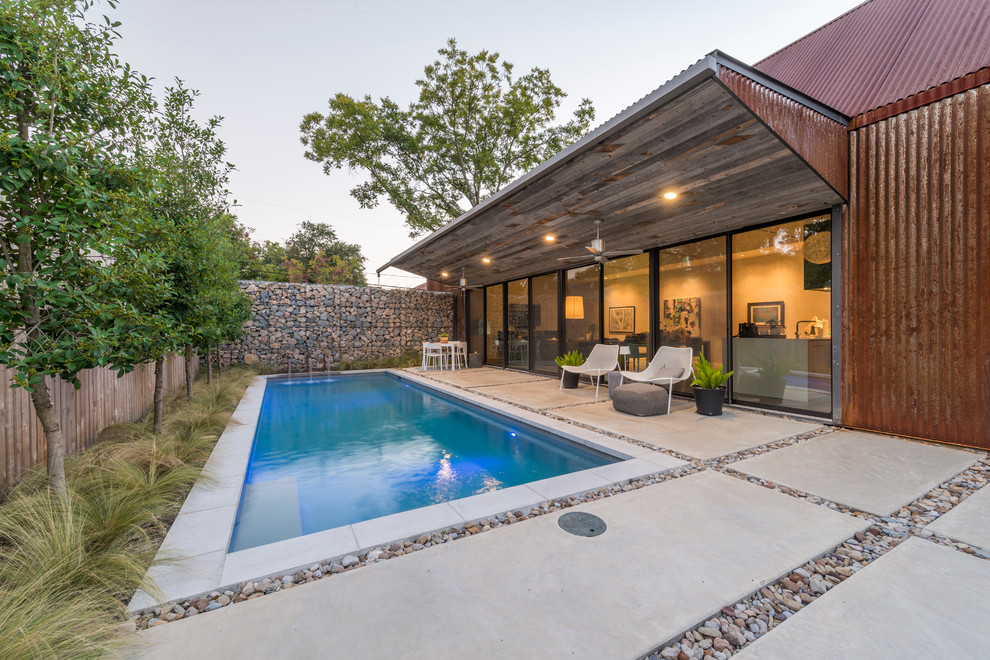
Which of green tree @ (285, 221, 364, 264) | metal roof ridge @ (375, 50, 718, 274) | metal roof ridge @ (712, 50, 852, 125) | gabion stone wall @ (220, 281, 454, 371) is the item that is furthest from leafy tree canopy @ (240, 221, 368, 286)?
metal roof ridge @ (712, 50, 852, 125)

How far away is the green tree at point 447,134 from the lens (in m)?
12.6

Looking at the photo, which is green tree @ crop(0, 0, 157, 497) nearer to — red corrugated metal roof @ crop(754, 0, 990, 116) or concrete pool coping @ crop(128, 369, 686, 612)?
concrete pool coping @ crop(128, 369, 686, 612)

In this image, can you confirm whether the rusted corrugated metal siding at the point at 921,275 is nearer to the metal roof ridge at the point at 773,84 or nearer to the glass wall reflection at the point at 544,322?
the metal roof ridge at the point at 773,84

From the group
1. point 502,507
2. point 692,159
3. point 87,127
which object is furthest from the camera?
point 692,159

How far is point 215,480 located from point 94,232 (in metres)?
2.01

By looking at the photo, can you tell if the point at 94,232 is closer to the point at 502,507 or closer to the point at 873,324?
the point at 502,507

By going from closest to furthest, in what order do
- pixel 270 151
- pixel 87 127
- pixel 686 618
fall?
pixel 686 618 < pixel 87 127 < pixel 270 151

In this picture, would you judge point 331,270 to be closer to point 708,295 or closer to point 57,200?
point 708,295

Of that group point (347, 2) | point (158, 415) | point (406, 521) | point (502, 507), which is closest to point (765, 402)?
point (502, 507)

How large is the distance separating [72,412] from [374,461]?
2.41 meters

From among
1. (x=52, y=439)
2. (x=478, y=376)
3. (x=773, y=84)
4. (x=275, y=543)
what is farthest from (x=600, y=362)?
(x=52, y=439)

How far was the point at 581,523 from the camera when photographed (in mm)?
2314

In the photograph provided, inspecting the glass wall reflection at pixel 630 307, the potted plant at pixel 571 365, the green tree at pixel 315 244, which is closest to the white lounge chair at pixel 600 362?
the potted plant at pixel 571 365

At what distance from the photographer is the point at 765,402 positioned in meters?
5.34
